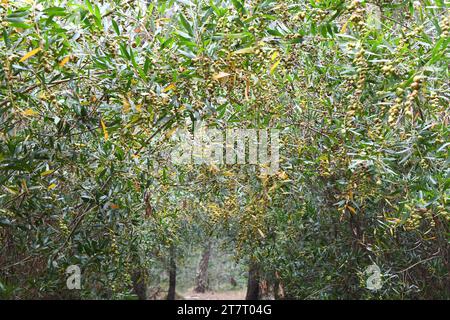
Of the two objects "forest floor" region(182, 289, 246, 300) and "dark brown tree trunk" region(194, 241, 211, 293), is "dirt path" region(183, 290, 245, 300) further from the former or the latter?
"dark brown tree trunk" region(194, 241, 211, 293)

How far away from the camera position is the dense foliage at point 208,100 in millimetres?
1823

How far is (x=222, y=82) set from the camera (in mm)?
1915

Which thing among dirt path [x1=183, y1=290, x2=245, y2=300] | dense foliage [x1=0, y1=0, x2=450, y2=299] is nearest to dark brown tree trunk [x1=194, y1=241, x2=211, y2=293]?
dirt path [x1=183, y1=290, x2=245, y2=300]

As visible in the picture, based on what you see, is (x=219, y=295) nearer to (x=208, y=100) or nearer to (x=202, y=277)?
(x=202, y=277)

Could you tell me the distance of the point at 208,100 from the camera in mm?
2066

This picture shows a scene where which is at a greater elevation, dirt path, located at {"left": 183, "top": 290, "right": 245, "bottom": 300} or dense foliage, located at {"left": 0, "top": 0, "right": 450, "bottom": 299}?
dense foliage, located at {"left": 0, "top": 0, "right": 450, "bottom": 299}

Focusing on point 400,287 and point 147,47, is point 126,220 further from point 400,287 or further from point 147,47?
point 400,287

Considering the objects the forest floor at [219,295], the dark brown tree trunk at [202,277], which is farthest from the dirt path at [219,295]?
the dark brown tree trunk at [202,277]

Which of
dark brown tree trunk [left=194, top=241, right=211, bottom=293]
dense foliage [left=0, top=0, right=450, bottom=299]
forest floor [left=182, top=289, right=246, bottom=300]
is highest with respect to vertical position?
dense foliage [left=0, top=0, right=450, bottom=299]

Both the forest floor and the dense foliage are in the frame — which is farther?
the forest floor

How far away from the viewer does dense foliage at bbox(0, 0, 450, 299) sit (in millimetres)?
1823

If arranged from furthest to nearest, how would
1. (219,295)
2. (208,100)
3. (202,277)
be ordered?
(219,295), (202,277), (208,100)

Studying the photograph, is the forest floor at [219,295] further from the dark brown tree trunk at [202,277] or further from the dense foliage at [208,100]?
the dense foliage at [208,100]

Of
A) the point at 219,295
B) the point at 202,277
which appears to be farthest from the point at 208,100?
the point at 219,295
